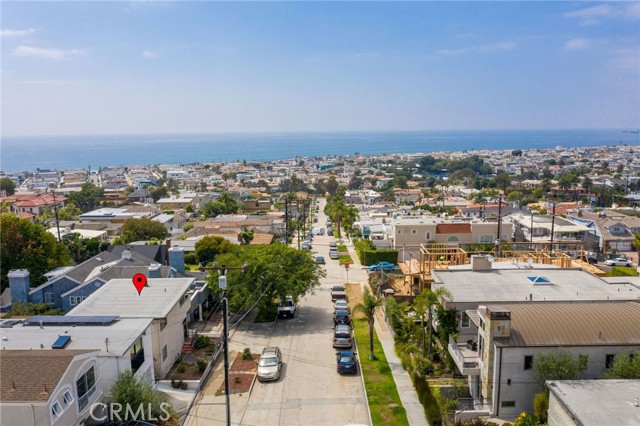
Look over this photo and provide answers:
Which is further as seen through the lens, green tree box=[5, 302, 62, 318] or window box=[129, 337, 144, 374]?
green tree box=[5, 302, 62, 318]

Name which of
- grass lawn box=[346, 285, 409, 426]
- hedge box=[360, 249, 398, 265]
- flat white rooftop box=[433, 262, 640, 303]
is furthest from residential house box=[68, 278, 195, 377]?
hedge box=[360, 249, 398, 265]

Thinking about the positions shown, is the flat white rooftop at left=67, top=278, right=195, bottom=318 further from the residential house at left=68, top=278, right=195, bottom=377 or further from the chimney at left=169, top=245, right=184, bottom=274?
the chimney at left=169, top=245, right=184, bottom=274

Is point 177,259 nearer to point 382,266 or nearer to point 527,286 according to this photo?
point 382,266

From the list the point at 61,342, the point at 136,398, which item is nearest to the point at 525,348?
the point at 136,398

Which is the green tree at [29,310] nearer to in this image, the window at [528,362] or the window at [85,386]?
the window at [85,386]

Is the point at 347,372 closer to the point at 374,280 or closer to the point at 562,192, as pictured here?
the point at 374,280

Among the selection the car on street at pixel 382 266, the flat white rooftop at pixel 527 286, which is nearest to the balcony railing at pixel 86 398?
the flat white rooftop at pixel 527 286

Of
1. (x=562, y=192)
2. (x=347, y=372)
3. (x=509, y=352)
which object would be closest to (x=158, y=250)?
(x=347, y=372)
